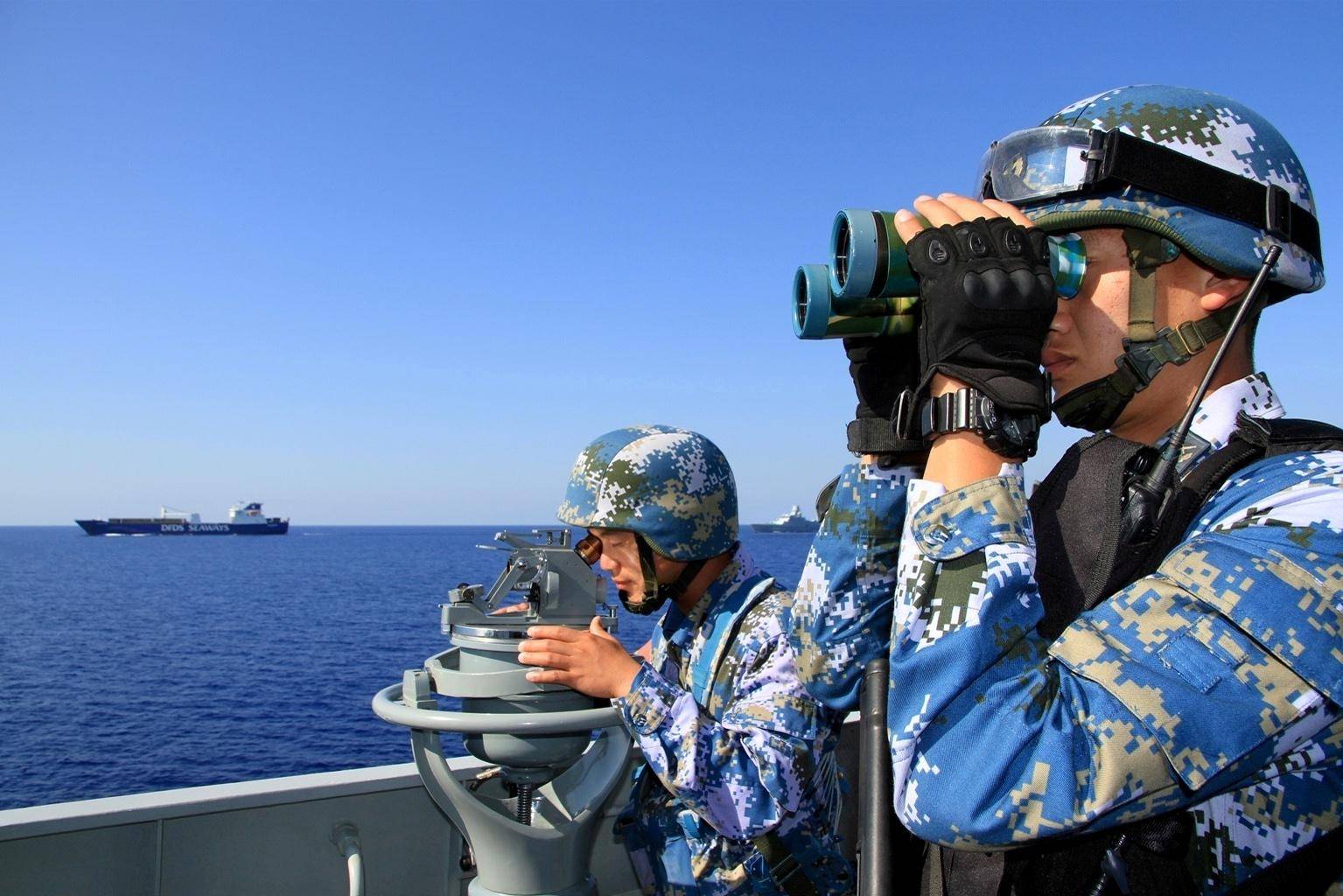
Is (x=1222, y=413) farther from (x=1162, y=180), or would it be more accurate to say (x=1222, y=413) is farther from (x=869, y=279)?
(x=869, y=279)

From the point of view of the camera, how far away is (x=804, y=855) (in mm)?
2758

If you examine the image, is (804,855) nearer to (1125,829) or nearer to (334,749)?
(1125,829)

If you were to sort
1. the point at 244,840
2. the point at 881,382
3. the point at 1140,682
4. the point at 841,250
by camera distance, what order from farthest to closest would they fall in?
1. the point at 244,840
2. the point at 881,382
3. the point at 841,250
4. the point at 1140,682

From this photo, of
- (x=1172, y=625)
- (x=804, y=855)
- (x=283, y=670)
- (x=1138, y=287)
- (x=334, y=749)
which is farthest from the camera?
(x=283, y=670)

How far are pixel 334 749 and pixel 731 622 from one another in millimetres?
20700

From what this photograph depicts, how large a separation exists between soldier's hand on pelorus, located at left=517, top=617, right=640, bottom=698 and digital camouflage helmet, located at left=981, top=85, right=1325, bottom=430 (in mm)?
1478

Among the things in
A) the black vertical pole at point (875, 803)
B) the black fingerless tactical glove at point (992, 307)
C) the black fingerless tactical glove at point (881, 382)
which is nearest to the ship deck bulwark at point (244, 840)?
the black vertical pole at point (875, 803)

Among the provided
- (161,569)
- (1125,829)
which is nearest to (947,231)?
(1125,829)

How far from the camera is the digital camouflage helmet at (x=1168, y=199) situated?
64.6 inches

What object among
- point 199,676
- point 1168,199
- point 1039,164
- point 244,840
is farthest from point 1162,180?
point 199,676

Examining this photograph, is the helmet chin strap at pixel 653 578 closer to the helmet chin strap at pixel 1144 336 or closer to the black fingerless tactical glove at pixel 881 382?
the black fingerless tactical glove at pixel 881 382

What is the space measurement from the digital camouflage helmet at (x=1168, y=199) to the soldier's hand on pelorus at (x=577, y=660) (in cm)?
148

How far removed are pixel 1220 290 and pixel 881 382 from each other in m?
0.62

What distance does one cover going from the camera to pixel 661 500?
3.43 m
